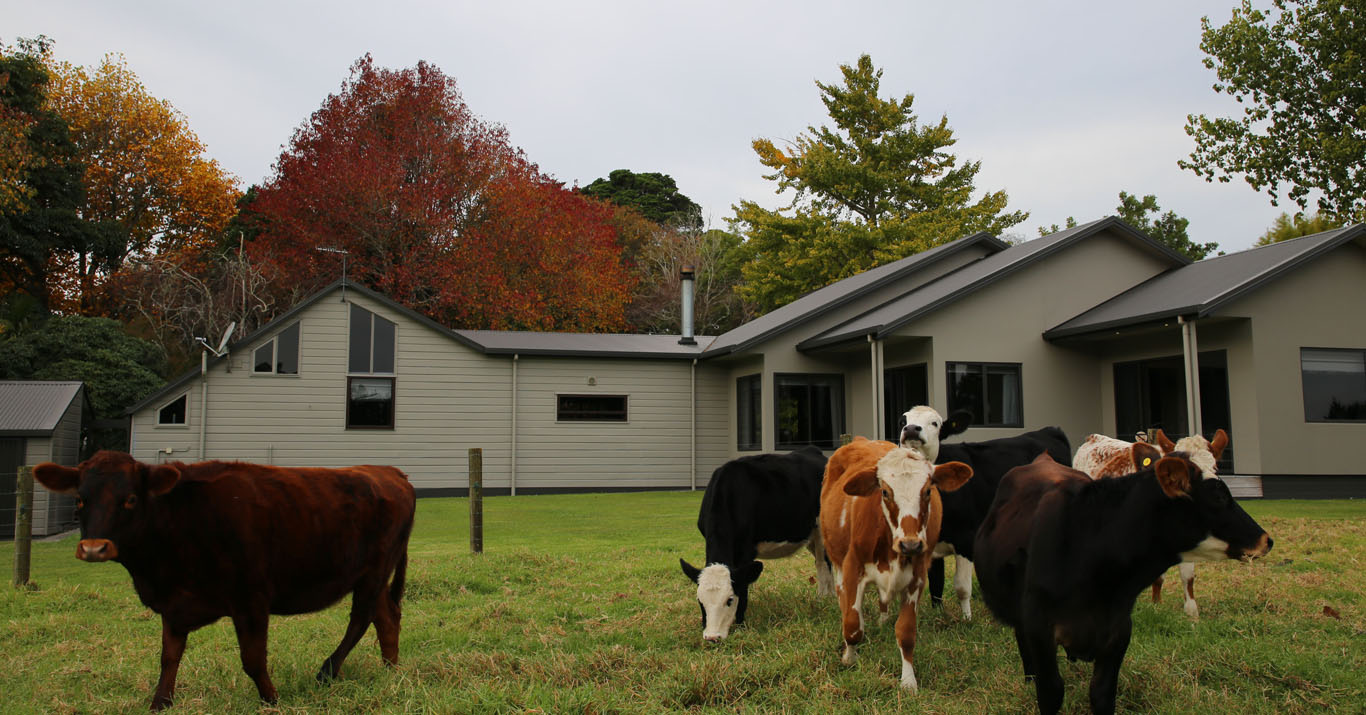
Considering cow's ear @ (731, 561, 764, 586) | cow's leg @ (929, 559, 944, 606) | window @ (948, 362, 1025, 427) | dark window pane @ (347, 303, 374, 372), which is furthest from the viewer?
dark window pane @ (347, 303, 374, 372)

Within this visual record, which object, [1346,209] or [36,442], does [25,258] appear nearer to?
[36,442]

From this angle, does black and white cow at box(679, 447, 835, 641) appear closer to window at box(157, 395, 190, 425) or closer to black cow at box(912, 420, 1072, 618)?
black cow at box(912, 420, 1072, 618)

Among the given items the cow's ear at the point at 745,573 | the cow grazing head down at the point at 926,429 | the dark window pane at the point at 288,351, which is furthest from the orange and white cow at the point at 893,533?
the dark window pane at the point at 288,351

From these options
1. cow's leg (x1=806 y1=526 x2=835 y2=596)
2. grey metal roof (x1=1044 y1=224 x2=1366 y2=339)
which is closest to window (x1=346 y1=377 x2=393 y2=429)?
grey metal roof (x1=1044 y1=224 x2=1366 y2=339)

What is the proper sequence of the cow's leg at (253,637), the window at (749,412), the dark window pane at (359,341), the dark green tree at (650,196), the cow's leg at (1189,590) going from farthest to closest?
the dark green tree at (650,196)
the window at (749,412)
the dark window pane at (359,341)
the cow's leg at (1189,590)
the cow's leg at (253,637)

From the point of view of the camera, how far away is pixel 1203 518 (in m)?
3.82

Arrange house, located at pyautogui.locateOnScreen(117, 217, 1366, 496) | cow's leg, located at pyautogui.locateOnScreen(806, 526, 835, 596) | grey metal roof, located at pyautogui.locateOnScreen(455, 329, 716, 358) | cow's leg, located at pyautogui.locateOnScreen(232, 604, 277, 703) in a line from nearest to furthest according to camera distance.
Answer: cow's leg, located at pyautogui.locateOnScreen(232, 604, 277, 703) < cow's leg, located at pyautogui.locateOnScreen(806, 526, 835, 596) < house, located at pyautogui.locateOnScreen(117, 217, 1366, 496) < grey metal roof, located at pyautogui.locateOnScreen(455, 329, 716, 358)

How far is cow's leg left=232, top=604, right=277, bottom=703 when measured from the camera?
4473 millimetres

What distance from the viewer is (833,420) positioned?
68.6ft

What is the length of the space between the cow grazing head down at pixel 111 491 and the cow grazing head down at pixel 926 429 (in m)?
4.52

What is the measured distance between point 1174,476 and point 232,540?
4251 millimetres

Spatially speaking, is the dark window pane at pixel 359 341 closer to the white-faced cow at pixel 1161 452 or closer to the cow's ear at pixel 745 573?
the cow's ear at pixel 745 573

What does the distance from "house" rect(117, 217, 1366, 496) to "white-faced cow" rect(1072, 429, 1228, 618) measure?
876cm

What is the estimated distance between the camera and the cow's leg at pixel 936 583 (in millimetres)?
6914
